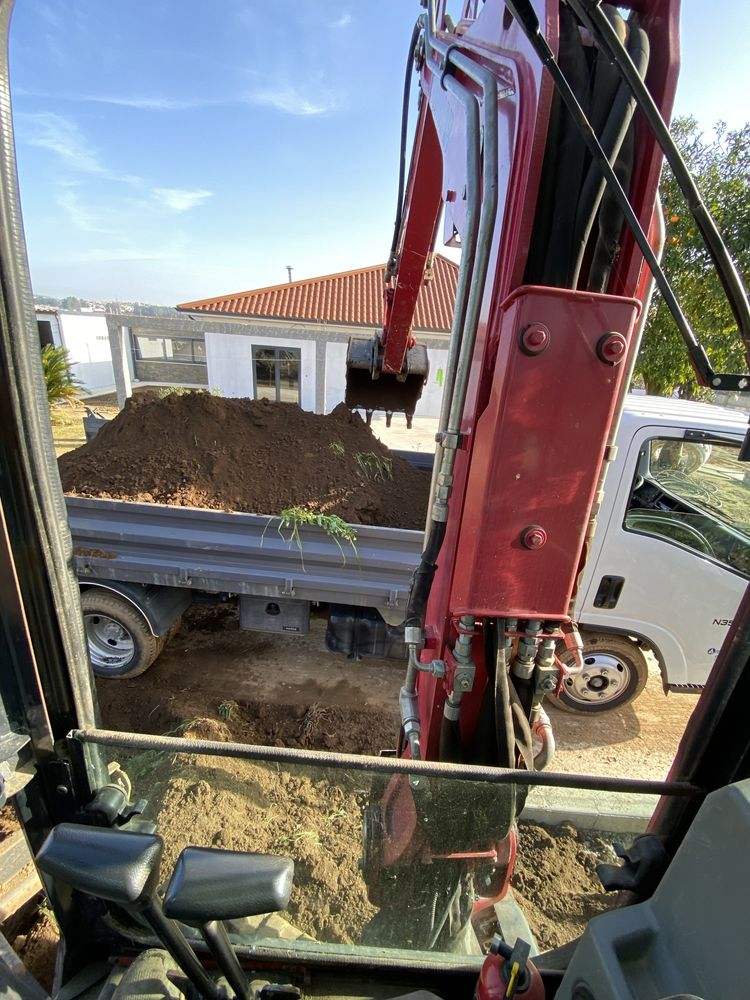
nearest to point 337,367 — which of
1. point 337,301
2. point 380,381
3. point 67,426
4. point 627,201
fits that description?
point 337,301

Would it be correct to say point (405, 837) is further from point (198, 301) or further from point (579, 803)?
point (198, 301)

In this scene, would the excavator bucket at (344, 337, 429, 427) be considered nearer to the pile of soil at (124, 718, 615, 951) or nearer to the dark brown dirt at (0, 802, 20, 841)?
the pile of soil at (124, 718, 615, 951)

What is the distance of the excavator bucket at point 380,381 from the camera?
3855 mm

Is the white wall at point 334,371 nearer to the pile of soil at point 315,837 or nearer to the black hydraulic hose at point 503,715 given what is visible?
the pile of soil at point 315,837

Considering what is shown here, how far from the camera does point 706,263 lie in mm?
6949

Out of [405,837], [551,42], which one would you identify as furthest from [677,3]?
[405,837]

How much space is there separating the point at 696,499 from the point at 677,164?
307 cm

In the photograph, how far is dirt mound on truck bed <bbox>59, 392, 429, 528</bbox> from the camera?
3713 millimetres

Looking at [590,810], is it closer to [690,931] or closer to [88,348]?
[690,931]

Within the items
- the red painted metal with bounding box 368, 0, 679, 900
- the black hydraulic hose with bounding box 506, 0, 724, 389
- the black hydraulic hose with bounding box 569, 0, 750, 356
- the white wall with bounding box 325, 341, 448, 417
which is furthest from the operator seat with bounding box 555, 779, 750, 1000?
the white wall with bounding box 325, 341, 448, 417

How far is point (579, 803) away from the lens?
1.66 m

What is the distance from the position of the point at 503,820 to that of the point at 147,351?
1931 cm

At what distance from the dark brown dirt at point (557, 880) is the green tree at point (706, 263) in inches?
241

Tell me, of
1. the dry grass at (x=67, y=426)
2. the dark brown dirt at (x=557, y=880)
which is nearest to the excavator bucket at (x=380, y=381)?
the dark brown dirt at (x=557, y=880)
